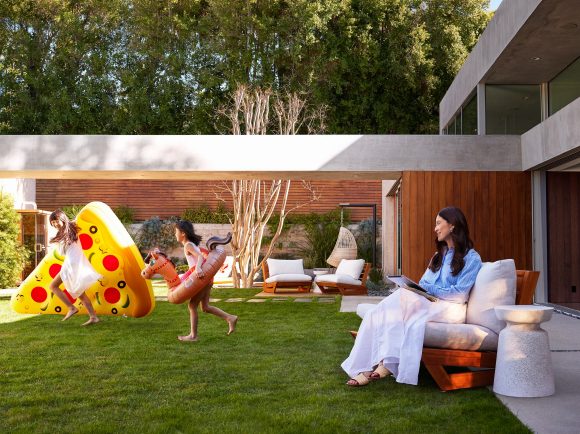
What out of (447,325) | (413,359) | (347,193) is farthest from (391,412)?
(347,193)

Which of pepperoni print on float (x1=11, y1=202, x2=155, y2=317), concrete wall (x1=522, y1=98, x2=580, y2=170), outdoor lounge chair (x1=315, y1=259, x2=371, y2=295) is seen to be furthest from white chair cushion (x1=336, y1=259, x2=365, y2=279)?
pepperoni print on float (x1=11, y1=202, x2=155, y2=317)

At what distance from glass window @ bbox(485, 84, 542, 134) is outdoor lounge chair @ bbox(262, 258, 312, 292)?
4.61m

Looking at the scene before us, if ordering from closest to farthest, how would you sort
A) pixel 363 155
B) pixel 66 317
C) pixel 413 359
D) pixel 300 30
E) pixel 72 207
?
pixel 413 359
pixel 66 317
pixel 363 155
pixel 72 207
pixel 300 30

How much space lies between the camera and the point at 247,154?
1174cm

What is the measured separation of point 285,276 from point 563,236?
5393 millimetres

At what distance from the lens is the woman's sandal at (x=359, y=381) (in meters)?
4.88

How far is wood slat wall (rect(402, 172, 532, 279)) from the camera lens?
11.2 m

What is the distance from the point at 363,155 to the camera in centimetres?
1170

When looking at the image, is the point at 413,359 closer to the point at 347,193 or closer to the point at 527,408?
the point at 527,408

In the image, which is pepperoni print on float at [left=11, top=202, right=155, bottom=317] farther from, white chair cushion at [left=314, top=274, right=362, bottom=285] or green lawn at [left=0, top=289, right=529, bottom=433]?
white chair cushion at [left=314, top=274, right=362, bottom=285]

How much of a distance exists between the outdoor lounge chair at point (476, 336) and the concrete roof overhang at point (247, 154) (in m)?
6.65

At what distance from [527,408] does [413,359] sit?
0.79 m

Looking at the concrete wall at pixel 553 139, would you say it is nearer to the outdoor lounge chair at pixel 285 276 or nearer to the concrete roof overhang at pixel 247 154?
the concrete roof overhang at pixel 247 154

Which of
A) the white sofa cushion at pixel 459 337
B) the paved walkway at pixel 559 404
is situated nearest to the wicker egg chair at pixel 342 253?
the paved walkway at pixel 559 404
